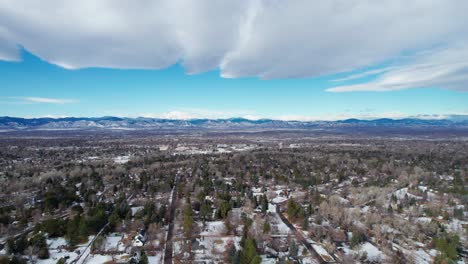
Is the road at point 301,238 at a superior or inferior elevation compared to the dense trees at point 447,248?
inferior

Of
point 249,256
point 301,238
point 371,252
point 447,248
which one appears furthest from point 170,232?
point 447,248

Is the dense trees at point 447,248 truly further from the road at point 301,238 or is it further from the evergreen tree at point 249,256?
the evergreen tree at point 249,256

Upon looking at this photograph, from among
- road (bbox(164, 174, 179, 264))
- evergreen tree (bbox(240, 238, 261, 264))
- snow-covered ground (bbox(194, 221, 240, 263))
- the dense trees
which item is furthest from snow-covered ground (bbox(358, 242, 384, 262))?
road (bbox(164, 174, 179, 264))

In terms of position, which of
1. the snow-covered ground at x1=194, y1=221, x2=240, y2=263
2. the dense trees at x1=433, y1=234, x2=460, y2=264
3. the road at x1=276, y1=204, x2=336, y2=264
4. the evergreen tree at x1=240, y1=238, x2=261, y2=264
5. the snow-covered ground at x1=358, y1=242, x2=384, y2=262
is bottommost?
the snow-covered ground at x1=358, y1=242, x2=384, y2=262

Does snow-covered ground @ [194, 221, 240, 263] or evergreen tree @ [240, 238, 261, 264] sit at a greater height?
evergreen tree @ [240, 238, 261, 264]

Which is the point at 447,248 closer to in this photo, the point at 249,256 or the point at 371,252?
the point at 371,252

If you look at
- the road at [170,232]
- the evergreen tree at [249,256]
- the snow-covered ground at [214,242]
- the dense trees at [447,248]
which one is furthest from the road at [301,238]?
the road at [170,232]

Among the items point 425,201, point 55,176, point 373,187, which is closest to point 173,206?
point 55,176

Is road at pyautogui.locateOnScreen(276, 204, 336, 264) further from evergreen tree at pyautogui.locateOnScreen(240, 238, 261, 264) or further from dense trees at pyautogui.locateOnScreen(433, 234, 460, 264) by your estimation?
dense trees at pyautogui.locateOnScreen(433, 234, 460, 264)

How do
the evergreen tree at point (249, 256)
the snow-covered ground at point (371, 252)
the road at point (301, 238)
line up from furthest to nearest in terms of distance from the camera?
the snow-covered ground at point (371, 252), the road at point (301, 238), the evergreen tree at point (249, 256)

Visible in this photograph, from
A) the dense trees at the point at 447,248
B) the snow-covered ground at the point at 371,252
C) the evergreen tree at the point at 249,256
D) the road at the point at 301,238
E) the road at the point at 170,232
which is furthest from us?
the snow-covered ground at the point at 371,252

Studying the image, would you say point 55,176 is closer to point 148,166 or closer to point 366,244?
point 148,166
